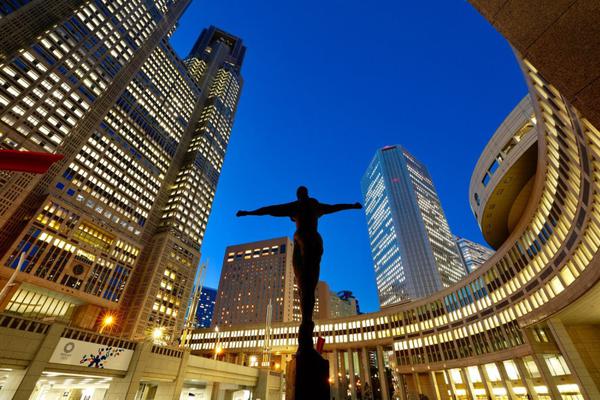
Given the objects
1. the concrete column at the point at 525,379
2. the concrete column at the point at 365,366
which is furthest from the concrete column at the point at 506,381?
the concrete column at the point at 365,366

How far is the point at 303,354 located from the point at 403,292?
133521mm

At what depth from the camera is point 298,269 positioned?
516 centimetres

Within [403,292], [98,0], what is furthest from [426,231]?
[98,0]

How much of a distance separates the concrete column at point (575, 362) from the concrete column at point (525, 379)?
10329 mm

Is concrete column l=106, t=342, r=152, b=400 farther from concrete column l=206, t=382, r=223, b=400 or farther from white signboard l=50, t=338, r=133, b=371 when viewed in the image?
concrete column l=206, t=382, r=223, b=400

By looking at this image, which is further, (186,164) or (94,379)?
(186,164)

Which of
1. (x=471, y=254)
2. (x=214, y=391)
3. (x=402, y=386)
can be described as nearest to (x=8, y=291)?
(x=214, y=391)

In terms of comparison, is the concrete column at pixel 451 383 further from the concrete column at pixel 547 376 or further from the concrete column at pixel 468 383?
the concrete column at pixel 547 376

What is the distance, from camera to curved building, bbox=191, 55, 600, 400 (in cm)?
2414

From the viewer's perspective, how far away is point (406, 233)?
133 meters

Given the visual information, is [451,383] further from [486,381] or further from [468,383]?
[486,381]

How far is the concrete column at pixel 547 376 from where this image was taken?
34.8 metres

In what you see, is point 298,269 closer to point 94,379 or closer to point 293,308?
point 94,379

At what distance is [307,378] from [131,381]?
2303 cm
